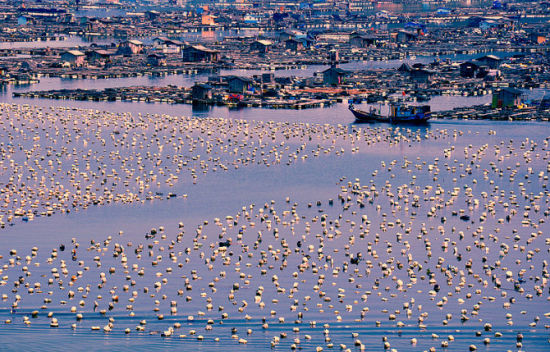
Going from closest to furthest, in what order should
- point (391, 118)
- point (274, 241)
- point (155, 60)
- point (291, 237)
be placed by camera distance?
point (274, 241) < point (291, 237) < point (391, 118) < point (155, 60)

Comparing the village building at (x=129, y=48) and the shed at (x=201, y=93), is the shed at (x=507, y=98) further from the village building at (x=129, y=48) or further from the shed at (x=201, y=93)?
the village building at (x=129, y=48)

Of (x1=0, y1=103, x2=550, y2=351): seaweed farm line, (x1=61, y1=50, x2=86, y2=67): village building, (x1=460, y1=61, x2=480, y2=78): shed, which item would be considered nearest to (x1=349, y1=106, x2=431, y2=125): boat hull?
(x1=0, y1=103, x2=550, y2=351): seaweed farm line

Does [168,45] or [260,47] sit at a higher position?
[260,47]

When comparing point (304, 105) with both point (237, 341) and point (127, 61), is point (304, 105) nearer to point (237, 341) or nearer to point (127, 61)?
point (127, 61)

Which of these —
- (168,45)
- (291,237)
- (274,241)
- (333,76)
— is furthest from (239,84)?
(168,45)

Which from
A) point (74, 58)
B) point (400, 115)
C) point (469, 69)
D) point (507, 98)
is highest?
point (507, 98)

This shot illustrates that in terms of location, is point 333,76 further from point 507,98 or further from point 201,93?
point 507,98
